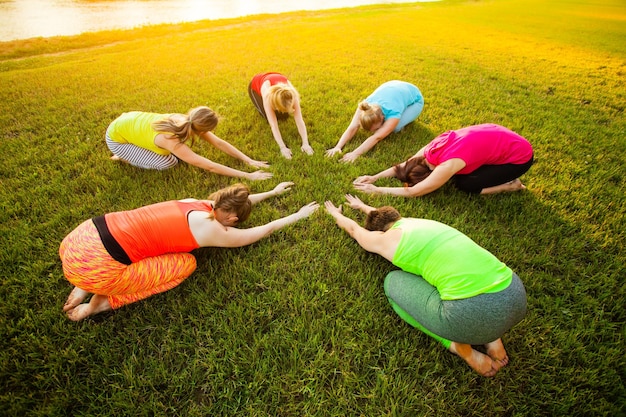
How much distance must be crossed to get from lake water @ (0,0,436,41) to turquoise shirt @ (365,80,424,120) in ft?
45.1

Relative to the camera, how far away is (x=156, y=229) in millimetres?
2355

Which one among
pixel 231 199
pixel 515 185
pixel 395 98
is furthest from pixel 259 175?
pixel 515 185

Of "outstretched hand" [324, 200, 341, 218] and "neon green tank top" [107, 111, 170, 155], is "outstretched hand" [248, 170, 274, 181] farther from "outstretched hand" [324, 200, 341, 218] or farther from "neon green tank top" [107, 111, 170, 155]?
"neon green tank top" [107, 111, 170, 155]

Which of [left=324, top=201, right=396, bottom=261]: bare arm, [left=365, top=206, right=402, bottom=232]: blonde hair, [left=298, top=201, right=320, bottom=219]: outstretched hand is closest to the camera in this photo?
[left=324, top=201, right=396, bottom=261]: bare arm

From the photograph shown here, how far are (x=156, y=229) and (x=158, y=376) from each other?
112 cm

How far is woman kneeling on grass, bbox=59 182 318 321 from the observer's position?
2232mm

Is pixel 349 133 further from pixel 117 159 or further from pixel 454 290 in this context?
pixel 117 159

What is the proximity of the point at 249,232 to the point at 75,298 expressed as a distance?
157 cm


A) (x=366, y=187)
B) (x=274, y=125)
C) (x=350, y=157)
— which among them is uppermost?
(x=274, y=125)

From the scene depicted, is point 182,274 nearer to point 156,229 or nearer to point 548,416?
point 156,229

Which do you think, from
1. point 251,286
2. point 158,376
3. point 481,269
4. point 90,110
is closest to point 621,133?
point 481,269

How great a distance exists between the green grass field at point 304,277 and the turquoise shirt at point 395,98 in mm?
478

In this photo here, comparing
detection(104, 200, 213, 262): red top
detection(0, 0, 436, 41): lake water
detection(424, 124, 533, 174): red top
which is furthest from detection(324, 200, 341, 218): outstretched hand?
detection(0, 0, 436, 41): lake water

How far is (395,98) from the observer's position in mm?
4574
